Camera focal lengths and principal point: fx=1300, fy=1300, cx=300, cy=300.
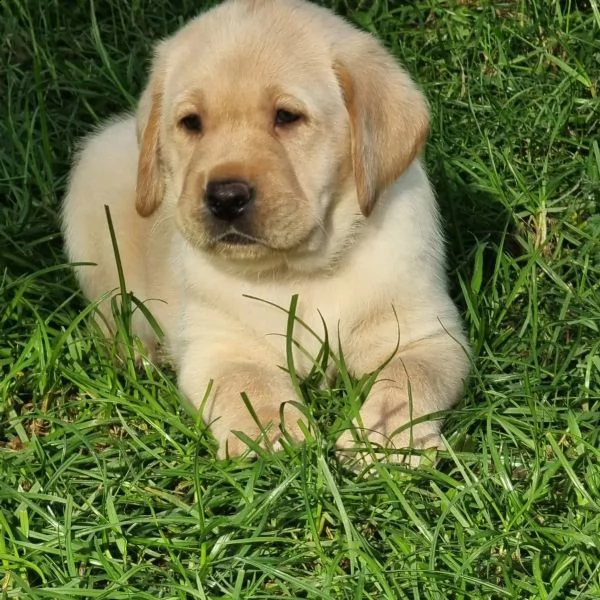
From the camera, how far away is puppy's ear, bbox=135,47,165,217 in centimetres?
449

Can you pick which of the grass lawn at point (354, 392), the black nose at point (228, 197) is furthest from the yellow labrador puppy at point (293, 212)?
the grass lawn at point (354, 392)

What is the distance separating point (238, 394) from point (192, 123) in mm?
890

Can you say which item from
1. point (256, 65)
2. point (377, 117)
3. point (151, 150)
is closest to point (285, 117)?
point (256, 65)

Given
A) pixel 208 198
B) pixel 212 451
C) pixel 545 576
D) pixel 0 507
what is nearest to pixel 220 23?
pixel 208 198

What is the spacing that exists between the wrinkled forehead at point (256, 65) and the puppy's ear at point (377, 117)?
67 millimetres

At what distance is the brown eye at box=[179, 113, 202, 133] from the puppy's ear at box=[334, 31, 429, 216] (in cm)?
47

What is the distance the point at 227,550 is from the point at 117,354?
1229 millimetres

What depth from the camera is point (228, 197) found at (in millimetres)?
3881

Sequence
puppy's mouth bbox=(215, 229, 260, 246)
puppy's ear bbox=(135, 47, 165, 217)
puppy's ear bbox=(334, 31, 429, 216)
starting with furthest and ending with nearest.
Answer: puppy's ear bbox=(135, 47, 165, 217), puppy's ear bbox=(334, 31, 429, 216), puppy's mouth bbox=(215, 229, 260, 246)

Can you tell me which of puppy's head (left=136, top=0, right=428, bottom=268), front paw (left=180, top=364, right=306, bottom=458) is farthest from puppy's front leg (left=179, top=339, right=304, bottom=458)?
puppy's head (left=136, top=0, right=428, bottom=268)

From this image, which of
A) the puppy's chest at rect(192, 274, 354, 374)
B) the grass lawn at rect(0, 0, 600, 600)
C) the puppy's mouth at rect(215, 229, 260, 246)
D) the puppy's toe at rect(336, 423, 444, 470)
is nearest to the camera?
the grass lawn at rect(0, 0, 600, 600)

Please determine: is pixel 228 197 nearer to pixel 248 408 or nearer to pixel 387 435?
pixel 248 408

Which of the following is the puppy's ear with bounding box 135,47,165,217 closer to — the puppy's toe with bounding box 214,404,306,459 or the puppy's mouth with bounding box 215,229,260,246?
the puppy's mouth with bounding box 215,229,260,246

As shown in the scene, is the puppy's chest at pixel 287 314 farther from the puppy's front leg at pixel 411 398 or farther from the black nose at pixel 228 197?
the black nose at pixel 228 197
